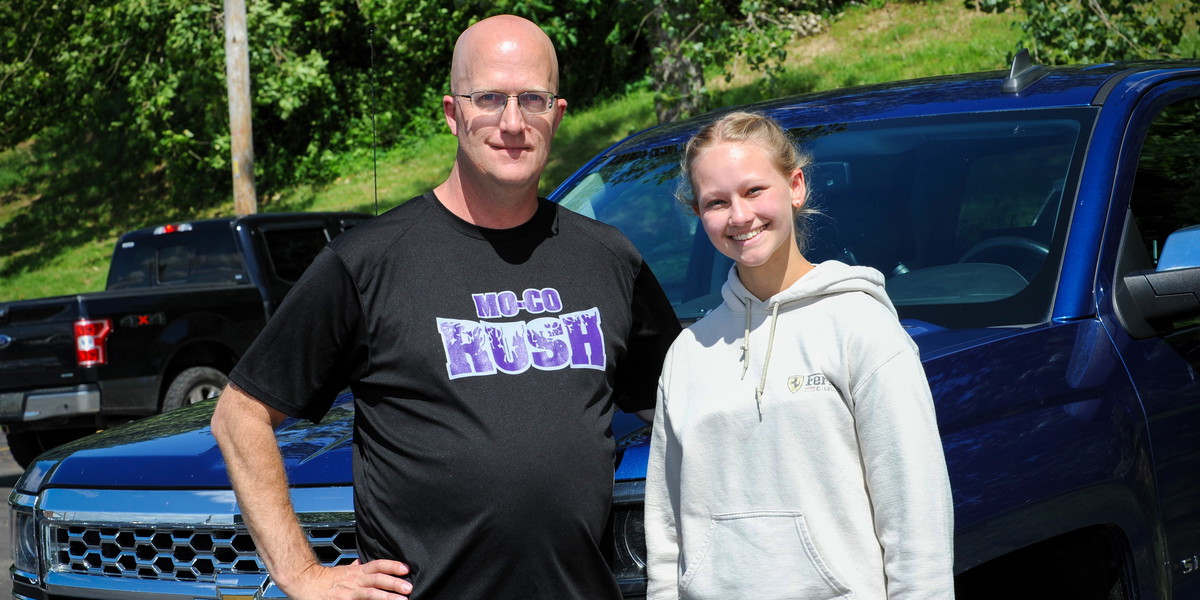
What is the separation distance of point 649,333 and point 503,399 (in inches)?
17.1

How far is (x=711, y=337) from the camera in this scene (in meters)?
2.33

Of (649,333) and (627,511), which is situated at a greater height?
(649,333)

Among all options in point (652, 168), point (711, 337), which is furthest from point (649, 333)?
point (652, 168)

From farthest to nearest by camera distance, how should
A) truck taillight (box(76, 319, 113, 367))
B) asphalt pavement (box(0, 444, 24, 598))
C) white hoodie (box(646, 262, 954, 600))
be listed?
truck taillight (box(76, 319, 113, 367))
asphalt pavement (box(0, 444, 24, 598))
white hoodie (box(646, 262, 954, 600))

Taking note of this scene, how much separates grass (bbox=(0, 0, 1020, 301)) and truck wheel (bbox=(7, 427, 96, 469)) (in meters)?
8.80

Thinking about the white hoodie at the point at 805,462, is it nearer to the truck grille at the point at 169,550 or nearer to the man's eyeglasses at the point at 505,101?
the man's eyeglasses at the point at 505,101

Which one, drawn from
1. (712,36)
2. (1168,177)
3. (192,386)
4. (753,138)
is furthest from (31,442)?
(753,138)

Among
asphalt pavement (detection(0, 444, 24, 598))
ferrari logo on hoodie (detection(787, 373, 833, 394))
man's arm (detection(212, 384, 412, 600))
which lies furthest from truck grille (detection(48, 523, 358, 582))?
asphalt pavement (detection(0, 444, 24, 598))

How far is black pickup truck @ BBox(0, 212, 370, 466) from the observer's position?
28.5ft

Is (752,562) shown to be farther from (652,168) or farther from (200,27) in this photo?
(200,27)

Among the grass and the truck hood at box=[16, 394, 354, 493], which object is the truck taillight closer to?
the truck hood at box=[16, 394, 354, 493]

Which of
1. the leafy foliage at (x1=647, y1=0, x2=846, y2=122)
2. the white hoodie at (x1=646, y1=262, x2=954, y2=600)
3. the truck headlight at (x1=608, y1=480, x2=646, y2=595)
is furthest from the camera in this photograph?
the leafy foliage at (x1=647, y1=0, x2=846, y2=122)

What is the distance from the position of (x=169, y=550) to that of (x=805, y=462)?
156 centimetres

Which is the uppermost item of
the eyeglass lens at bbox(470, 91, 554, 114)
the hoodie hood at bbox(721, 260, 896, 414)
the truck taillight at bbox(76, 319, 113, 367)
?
the eyeglass lens at bbox(470, 91, 554, 114)
